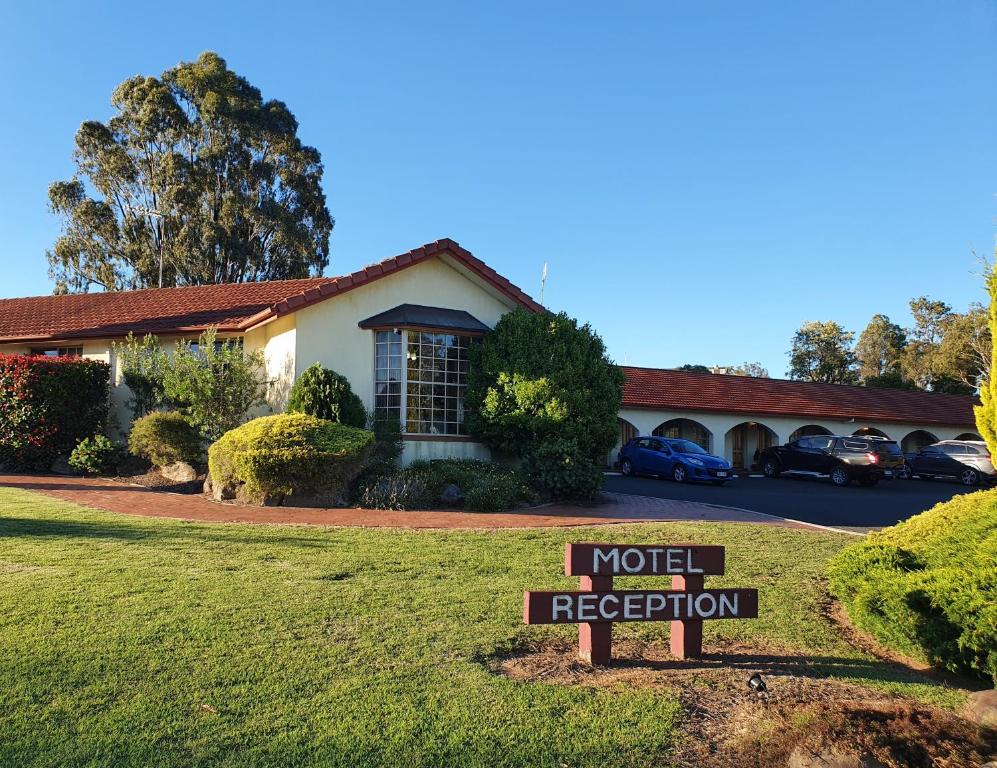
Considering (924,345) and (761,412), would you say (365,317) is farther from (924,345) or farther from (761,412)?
(924,345)

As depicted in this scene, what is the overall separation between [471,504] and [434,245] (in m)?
5.99

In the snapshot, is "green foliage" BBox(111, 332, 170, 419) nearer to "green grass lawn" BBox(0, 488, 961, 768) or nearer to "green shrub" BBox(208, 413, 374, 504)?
"green shrub" BBox(208, 413, 374, 504)

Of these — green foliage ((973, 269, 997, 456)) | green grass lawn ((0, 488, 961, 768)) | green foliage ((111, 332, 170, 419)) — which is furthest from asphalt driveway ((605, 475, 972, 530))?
green foliage ((111, 332, 170, 419))

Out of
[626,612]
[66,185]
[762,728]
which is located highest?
[66,185]

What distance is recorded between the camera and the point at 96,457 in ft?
52.4

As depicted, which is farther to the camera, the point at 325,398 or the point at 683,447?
the point at 683,447

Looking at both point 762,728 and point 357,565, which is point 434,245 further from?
point 762,728

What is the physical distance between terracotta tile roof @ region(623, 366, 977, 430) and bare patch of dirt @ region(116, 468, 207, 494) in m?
17.0

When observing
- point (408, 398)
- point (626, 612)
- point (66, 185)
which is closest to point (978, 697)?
point (626, 612)

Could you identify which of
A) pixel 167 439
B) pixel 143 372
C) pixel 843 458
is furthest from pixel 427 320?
pixel 843 458

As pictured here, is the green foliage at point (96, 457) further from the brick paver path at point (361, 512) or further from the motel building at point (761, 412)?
the motel building at point (761, 412)

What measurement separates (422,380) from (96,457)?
6.91 meters

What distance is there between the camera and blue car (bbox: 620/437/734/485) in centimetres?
2153

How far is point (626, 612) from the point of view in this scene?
207 inches
